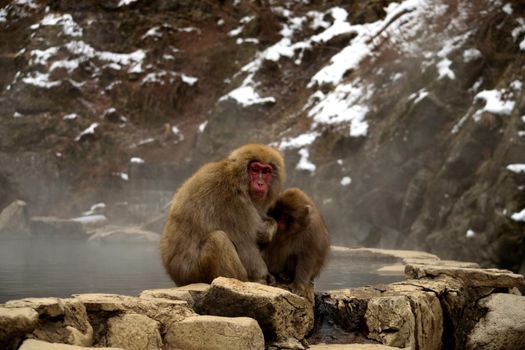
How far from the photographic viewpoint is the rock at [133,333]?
282cm

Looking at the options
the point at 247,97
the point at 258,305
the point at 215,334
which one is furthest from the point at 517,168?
the point at 247,97

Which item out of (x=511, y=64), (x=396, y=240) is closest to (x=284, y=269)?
(x=396, y=240)

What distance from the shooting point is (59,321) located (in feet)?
8.51

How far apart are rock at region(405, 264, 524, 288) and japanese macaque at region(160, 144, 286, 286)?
4.18 ft

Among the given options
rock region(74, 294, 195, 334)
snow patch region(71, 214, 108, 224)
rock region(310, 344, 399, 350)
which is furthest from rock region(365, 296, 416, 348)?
snow patch region(71, 214, 108, 224)

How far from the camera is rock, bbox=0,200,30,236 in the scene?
1300 cm

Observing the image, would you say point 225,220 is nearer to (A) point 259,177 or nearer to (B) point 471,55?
(A) point 259,177

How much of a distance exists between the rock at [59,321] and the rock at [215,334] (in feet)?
1.18

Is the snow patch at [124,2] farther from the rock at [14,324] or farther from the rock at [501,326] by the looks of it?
the rock at [14,324]

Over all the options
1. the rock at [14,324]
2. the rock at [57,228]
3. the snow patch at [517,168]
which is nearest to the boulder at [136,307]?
the rock at [14,324]

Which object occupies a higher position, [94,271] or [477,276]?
[477,276]

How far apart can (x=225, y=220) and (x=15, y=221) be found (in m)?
10.5

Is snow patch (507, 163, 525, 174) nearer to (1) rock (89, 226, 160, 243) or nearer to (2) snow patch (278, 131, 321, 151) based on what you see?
(2) snow patch (278, 131, 321, 151)

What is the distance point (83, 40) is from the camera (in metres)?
19.3
